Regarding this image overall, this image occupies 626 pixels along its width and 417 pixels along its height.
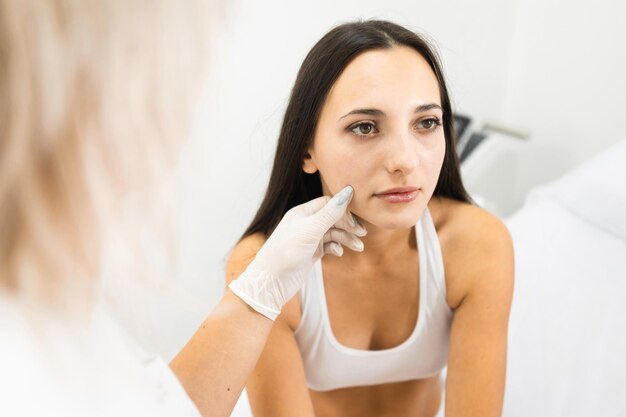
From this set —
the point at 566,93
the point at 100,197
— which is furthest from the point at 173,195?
the point at 566,93

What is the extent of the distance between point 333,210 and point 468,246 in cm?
31

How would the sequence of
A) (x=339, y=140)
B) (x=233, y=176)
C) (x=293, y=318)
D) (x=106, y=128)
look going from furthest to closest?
(x=233, y=176) < (x=293, y=318) < (x=339, y=140) < (x=106, y=128)

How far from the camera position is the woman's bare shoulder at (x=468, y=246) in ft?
3.71

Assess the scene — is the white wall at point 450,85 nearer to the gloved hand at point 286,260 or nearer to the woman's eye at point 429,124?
the gloved hand at point 286,260

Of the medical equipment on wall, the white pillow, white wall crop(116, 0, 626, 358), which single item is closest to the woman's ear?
white wall crop(116, 0, 626, 358)

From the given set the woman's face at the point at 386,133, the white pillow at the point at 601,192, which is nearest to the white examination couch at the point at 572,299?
the white pillow at the point at 601,192

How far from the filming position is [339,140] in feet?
3.23

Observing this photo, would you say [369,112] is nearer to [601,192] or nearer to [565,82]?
[601,192]

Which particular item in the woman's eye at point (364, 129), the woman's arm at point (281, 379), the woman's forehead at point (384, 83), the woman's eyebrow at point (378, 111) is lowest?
the woman's arm at point (281, 379)

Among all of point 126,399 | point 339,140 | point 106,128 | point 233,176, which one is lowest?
point 233,176

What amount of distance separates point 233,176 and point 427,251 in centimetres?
79

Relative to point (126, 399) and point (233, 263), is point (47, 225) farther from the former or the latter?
point (233, 263)

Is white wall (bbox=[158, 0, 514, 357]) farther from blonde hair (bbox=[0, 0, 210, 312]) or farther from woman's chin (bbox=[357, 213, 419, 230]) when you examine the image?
blonde hair (bbox=[0, 0, 210, 312])

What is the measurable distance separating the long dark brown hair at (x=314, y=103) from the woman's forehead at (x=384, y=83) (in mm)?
14
